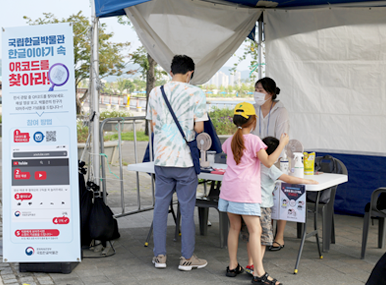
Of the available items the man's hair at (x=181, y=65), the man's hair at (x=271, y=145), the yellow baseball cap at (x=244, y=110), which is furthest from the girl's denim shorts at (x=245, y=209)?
the man's hair at (x=181, y=65)

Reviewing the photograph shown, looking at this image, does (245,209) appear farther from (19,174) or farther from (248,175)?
(19,174)

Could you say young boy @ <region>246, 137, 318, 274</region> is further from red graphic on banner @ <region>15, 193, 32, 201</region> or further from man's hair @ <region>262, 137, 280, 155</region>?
red graphic on banner @ <region>15, 193, 32, 201</region>

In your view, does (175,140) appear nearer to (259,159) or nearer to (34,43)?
(259,159)

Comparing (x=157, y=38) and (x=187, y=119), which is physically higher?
(x=157, y=38)

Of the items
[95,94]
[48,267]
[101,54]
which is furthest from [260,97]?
[101,54]

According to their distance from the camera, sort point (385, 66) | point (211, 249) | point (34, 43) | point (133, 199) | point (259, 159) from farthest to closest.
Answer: point (133, 199), point (385, 66), point (211, 249), point (34, 43), point (259, 159)

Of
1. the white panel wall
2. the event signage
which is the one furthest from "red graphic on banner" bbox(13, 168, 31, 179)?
the white panel wall

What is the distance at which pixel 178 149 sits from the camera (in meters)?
3.56

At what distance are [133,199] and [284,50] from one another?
314 cm

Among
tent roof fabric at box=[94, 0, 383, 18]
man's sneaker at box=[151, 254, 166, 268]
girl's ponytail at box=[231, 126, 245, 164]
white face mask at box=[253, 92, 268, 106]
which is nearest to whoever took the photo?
girl's ponytail at box=[231, 126, 245, 164]

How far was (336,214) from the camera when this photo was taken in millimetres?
5805

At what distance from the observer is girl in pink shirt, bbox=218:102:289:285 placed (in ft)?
10.6

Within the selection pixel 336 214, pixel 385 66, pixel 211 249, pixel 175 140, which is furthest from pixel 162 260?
pixel 385 66

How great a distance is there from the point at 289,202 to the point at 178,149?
3.26 ft
